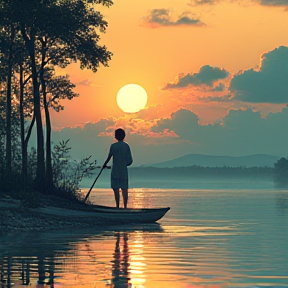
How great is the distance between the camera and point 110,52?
1372 inches

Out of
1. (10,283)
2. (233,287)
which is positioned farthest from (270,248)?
(10,283)

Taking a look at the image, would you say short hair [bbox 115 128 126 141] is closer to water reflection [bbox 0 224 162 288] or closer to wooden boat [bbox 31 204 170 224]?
wooden boat [bbox 31 204 170 224]

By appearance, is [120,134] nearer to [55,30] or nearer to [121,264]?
[55,30]

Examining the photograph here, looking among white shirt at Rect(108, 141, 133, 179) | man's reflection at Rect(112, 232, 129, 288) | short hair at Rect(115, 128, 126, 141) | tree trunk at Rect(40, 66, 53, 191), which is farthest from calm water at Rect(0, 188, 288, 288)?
tree trunk at Rect(40, 66, 53, 191)

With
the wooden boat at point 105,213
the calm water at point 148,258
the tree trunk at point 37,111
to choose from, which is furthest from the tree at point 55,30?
the calm water at point 148,258

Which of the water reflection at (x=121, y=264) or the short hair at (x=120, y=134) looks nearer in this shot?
the water reflection at (x=121, y=264)

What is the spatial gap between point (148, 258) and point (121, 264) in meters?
1.36

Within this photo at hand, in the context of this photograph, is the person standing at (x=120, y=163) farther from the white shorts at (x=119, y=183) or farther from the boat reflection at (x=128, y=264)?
the boat reflection at (x=128, y=264)

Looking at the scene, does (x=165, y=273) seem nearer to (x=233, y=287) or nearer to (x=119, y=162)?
(x=233, y=287)

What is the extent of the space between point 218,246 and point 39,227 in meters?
7.80

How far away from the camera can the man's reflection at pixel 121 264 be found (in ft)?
43.6

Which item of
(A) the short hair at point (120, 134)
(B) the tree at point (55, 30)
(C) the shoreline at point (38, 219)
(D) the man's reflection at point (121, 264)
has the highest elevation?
(B) the tree at point (55, 30)

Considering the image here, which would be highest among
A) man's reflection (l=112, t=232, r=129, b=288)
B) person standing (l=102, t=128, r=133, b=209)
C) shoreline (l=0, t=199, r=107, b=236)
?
person standing (l=102, t=128, r=133, b=209)

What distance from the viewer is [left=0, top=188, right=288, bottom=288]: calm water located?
1369 cm
